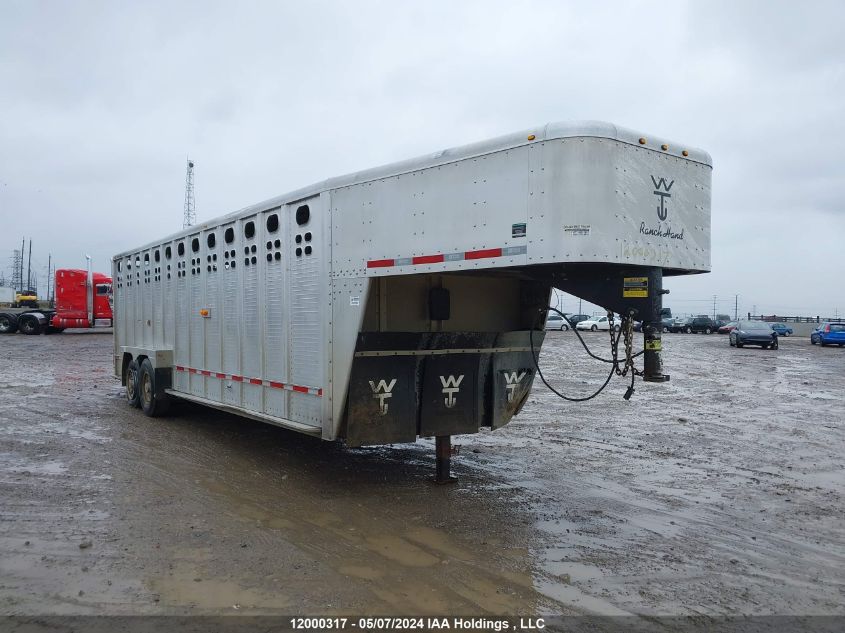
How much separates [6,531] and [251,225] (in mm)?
4007

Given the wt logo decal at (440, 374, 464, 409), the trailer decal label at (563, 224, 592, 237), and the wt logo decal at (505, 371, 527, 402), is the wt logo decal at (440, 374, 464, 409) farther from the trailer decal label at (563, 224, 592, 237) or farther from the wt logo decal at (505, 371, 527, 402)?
the trailer decal label at (563, 224, 592, 237)

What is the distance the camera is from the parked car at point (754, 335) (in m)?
32.2

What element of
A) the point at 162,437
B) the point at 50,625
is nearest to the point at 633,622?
the point at 50,625

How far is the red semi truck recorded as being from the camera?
1294 inches

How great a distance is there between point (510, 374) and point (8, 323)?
118 ft

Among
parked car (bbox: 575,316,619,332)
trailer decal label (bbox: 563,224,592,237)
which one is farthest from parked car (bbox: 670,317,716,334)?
trailer decal label (bbox: 563,224,592,237)

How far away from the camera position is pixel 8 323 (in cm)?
3512

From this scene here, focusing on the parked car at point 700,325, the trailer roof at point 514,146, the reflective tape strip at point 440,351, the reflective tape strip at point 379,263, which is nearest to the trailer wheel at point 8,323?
the trailer roof at point 514,146

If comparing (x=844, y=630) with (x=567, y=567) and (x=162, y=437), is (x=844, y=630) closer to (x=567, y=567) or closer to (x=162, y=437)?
(x=567, y=567)

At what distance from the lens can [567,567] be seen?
4941 millimetres

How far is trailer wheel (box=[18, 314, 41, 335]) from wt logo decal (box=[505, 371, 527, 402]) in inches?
1346

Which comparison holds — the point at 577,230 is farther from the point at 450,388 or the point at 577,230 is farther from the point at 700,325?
the point at 700,325

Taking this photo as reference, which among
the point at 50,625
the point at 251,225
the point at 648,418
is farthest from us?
the point at 648,418

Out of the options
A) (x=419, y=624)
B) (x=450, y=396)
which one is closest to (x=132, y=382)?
(x=450, y=396)
